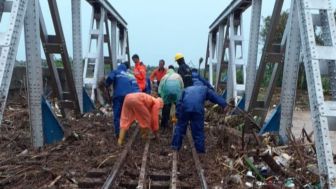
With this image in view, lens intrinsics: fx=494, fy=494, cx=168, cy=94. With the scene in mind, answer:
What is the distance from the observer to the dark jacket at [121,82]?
10922mm

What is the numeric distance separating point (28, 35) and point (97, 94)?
26.7 ft

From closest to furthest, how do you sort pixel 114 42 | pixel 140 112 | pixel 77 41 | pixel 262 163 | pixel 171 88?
pixel 262 163 → pixel 140 112 → pixel 171 88 → pixel 77 41 → pixel 114 42

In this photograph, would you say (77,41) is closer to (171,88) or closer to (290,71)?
(171,88)

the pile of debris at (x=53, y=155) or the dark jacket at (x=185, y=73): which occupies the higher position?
the dark jacket at (x=185, y=73)

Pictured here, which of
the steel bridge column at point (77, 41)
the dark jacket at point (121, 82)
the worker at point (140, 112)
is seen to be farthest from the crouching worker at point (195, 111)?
the steel bridge column at point (77, 41)

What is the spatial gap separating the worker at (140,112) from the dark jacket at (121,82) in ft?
2.37

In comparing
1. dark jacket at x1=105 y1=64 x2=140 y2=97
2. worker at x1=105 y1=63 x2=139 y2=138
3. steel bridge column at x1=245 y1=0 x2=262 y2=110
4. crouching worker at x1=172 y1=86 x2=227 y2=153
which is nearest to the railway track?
crouching worker at x1=172 y1=86 x2=227 y2=153

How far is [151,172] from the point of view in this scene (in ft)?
25.2

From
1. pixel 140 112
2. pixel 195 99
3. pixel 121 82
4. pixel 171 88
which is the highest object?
pixel 121 82

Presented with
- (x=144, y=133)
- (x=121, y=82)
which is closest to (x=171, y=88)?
(x=121, y=82)

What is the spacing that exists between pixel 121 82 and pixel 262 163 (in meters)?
4.11

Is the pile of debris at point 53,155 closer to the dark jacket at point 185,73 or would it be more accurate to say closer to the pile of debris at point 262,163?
the pile of debris at point 262,163

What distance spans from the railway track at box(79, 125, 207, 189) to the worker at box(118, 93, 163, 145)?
56 cm

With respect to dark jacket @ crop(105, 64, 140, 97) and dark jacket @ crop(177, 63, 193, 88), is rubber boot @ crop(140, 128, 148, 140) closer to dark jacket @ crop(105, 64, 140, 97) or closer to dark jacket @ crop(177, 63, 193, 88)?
dark jacket @ crop(105, 64, 140, 97)
